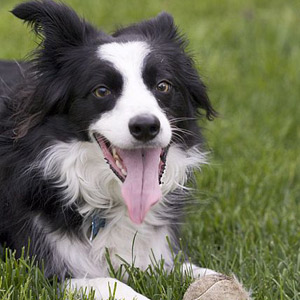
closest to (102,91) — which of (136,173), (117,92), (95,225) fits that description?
(117,92)

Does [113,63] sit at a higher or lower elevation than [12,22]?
higher

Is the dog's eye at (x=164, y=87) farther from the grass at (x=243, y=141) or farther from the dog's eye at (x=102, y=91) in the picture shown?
the grass at (x=243, y=141)

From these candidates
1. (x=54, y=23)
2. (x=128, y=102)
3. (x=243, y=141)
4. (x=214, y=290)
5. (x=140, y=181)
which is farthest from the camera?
(x=243, y=141)

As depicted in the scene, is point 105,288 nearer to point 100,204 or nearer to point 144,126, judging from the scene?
point 100,204

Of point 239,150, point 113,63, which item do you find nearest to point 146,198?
point 113,63

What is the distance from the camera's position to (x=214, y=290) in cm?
301

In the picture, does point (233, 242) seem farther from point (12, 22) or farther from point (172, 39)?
point (12, 22)

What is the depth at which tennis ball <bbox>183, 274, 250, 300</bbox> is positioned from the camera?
2.99 m

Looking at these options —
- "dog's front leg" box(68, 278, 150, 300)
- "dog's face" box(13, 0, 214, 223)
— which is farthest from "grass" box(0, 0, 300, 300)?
"dog's face" box(13, 0, 214, 223)

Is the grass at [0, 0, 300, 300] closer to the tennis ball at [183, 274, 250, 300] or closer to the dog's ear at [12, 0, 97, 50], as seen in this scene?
the tennis ball at [183, 274, 250, 300]

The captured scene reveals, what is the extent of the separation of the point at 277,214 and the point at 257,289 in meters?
1.15

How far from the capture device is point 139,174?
3.29 m

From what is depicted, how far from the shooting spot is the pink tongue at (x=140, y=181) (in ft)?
10.8

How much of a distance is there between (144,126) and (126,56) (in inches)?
16.7
